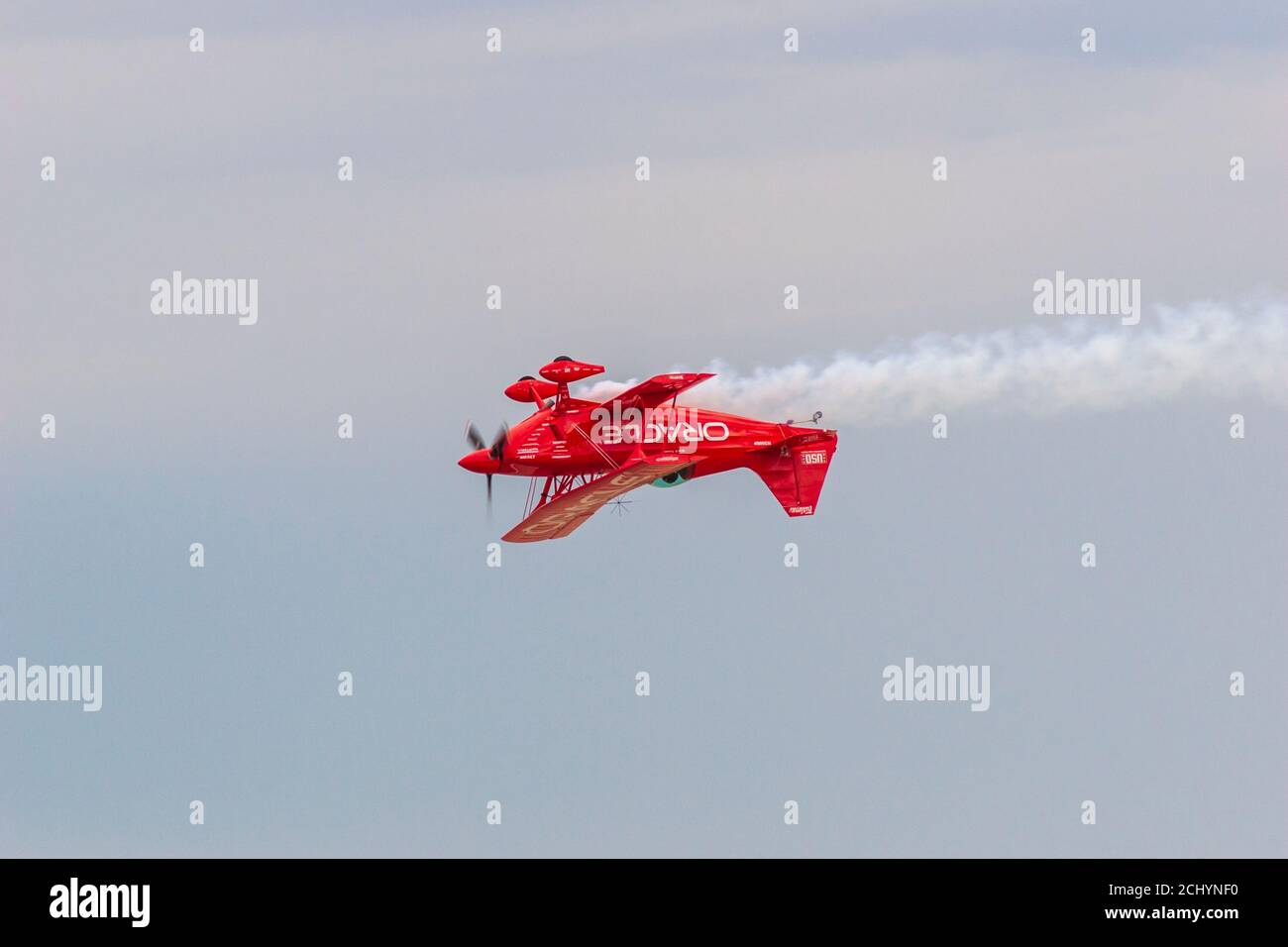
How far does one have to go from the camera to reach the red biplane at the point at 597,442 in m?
70.7

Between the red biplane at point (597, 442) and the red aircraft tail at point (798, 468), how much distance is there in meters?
1.22

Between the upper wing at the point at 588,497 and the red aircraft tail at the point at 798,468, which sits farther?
the red aircraft tail at the point at 798,468

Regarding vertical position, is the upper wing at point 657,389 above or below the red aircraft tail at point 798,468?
above

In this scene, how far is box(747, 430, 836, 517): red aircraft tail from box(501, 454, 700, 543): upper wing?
2.68 metres

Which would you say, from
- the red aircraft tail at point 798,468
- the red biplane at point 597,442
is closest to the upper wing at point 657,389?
the red biplane at point 597,442

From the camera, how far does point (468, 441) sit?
71.9 metres

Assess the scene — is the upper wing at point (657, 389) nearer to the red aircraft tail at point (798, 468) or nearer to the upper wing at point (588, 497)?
the upper wing at point (588, 497)

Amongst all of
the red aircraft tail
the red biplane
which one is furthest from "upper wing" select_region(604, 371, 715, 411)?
the red aircraft tail

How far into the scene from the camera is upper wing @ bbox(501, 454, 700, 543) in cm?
7062

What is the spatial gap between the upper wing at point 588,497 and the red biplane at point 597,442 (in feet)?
0.08

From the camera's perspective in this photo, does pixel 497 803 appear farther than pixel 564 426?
Yes
